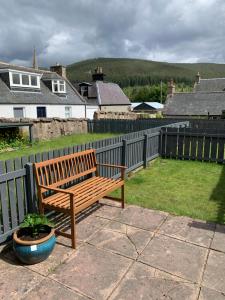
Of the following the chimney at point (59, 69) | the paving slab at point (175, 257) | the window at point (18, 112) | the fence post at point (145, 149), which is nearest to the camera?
the paving slab at point (175, 257)

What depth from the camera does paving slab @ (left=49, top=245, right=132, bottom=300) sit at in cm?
320

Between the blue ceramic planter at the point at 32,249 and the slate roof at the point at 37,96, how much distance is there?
65.3 feet

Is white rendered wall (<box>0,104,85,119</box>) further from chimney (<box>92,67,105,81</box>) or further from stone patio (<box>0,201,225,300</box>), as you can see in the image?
stone patio (<box>0,201,225,300</box>)

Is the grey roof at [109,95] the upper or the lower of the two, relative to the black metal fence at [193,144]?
upper

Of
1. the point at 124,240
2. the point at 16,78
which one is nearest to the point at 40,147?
the point at 16,78

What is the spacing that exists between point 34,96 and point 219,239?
79.8 feet

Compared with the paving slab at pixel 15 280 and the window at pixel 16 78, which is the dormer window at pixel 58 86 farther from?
the paving slab at pixel 15 280

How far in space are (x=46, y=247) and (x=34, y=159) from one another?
1.65 metres

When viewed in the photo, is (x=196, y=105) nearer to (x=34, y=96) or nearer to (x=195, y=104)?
(x=195, y=104)

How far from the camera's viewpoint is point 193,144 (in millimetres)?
10820

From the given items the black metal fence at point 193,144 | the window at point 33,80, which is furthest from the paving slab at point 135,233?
the window at point 33,80

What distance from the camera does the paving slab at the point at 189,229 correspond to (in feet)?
14.5

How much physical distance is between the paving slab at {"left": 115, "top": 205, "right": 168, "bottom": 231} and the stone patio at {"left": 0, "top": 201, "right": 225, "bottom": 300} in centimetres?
4

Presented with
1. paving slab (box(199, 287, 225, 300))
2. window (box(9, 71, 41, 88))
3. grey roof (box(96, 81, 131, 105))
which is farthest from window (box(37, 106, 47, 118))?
paving slab (box(199, 287, 225, 300))
